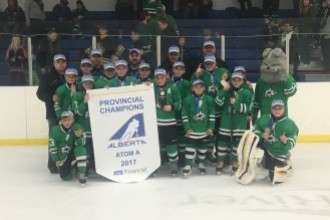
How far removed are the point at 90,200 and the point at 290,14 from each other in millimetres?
7118

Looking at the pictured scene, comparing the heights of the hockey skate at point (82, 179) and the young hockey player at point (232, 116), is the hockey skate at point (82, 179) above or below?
below

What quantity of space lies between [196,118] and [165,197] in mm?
1020

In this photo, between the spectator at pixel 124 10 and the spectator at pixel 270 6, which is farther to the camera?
the spectator at pixel 270 6

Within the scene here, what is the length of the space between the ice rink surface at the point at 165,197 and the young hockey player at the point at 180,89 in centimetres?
29

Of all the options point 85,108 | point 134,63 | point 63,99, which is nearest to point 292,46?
point 134,63

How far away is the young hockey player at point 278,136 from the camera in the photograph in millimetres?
5599

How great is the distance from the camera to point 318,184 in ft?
18.7

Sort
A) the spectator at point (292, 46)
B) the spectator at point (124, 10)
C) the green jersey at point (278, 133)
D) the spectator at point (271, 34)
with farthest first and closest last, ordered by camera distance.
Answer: the spectator at point (124, 10), the spectator at point (271, 34), the spectator at point (292, 46), the green jersey at point (278, 133)

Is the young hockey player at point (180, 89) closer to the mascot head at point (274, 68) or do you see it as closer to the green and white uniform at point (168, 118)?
the green and white uniform at point (168, 118)

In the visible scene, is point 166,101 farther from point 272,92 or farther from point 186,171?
point 272,92

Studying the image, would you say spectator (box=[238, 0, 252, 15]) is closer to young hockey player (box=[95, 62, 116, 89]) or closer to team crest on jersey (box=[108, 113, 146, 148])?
young hockey player (box=[95, 62, 116, 89])

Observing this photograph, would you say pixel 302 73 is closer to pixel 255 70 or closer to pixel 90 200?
pixel 255 70

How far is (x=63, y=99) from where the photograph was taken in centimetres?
598

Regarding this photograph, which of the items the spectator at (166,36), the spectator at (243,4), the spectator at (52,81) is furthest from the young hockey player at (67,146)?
the spectator at (243,4)
